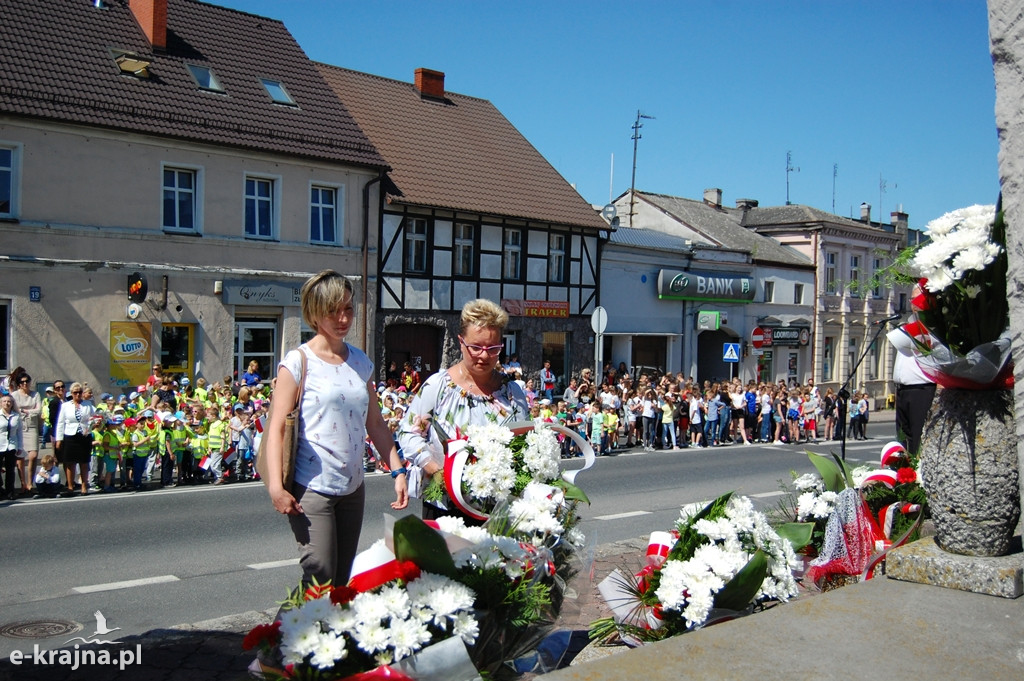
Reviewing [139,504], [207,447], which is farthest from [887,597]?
[207,447]

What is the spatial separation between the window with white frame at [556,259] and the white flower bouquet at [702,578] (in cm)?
2553

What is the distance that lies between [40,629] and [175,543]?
10.8 feet

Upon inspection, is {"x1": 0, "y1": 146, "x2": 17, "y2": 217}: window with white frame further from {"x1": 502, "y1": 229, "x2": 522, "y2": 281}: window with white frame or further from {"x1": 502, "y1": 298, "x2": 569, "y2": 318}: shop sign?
{"x1": 502, "y1": 229, "x2": 522, "y2": 281}: window with white frame

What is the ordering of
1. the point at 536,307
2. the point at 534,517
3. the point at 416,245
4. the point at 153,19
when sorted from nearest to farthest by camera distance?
the point at 534,517
the point at 153,19
the point at 416,245
the point at 536,307

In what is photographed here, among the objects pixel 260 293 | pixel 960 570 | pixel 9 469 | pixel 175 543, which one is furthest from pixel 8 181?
pixel 960 570

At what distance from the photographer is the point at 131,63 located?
Result: 21.3 meters

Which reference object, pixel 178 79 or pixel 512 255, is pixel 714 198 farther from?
pixel 178 79

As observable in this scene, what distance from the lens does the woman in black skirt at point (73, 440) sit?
43.4ft

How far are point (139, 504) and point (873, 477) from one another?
9.89 metres

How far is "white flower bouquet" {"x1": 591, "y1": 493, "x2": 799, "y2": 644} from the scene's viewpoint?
355cm

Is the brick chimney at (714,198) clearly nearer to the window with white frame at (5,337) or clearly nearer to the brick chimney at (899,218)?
the brick chimney at (899,218)

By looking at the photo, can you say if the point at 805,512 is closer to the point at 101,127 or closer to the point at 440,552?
the point at 440,552
